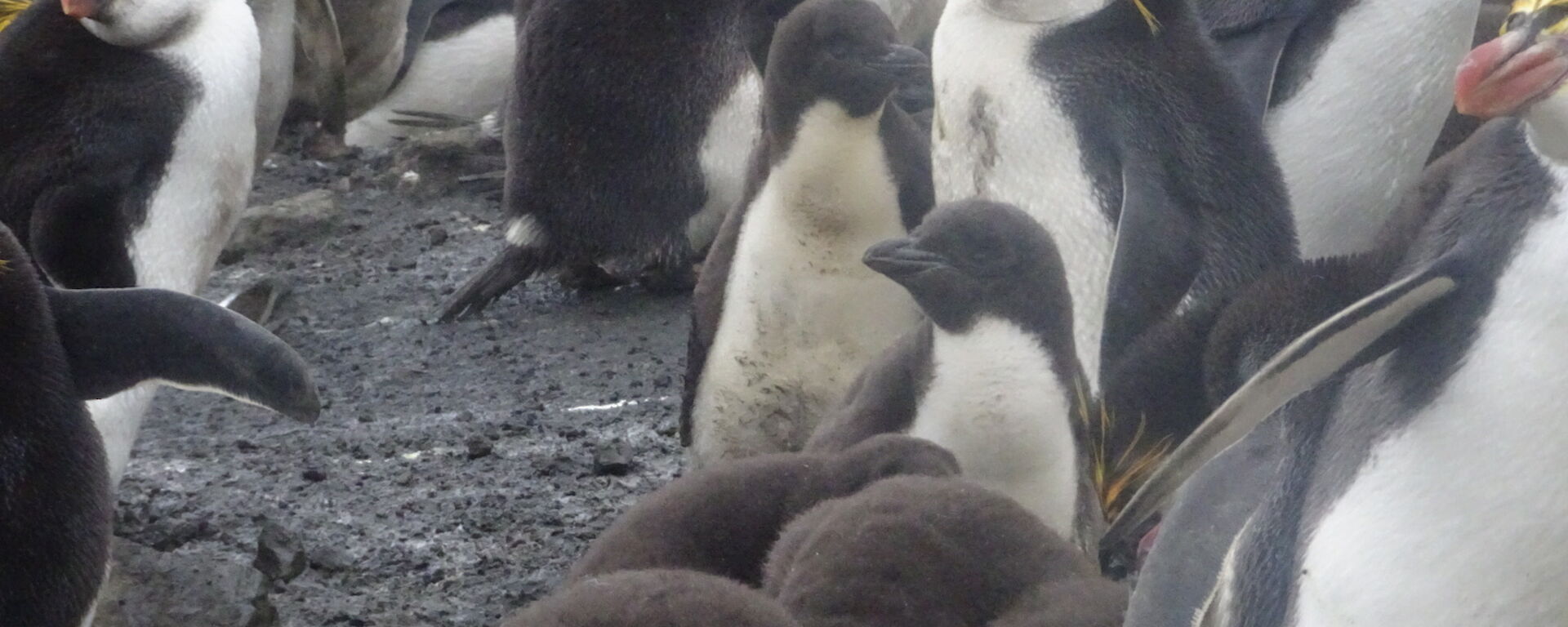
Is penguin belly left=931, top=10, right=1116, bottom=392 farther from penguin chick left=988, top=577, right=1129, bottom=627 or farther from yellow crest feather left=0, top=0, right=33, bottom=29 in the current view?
yellow crest feather left=0, top=0, right=33, bottom=29

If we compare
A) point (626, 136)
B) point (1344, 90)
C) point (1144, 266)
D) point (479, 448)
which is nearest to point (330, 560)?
point (479, 448)

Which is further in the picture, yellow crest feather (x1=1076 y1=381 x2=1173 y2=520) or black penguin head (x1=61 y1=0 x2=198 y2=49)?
black penguin head (x1=61 y1=0 x2=198 y2=49)

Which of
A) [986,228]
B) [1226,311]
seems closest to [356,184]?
[986,228]

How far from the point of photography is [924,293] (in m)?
3.06

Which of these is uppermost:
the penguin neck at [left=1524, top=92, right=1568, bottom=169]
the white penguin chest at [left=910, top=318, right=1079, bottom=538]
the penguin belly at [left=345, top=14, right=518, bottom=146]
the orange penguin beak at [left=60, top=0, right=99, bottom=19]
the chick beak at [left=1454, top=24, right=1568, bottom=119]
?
the chick beak at [left=1454, top=24, right=1568, bottom=119]

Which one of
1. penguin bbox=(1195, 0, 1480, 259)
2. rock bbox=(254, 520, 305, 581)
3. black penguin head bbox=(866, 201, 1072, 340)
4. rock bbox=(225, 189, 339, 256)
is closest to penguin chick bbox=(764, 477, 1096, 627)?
black penguin head bbox=(866, 201, 1072, 340)

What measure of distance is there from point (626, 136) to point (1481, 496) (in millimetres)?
3576

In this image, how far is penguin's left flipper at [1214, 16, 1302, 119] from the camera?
3941mm

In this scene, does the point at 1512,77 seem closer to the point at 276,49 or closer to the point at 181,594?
the point at 181,594

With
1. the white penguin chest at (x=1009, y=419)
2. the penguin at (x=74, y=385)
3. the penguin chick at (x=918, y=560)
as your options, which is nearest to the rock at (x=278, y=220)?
the penguin at (x=74, y=385)

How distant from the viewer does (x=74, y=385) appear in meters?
2.83

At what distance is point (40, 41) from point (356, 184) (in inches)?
96.1

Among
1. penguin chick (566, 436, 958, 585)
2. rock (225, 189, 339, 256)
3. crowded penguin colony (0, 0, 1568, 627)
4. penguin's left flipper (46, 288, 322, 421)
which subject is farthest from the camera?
rock (225, 189, 339, 256)

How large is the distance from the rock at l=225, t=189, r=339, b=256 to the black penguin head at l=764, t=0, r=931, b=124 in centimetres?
269
